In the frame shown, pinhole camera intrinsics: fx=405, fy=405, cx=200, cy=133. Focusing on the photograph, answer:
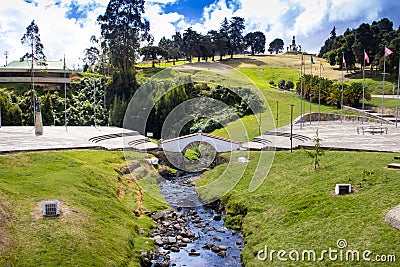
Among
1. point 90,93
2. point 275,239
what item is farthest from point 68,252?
point 90,93

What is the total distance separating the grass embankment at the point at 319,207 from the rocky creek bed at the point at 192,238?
80 cm

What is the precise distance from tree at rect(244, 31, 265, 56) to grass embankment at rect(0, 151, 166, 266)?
3273 inches

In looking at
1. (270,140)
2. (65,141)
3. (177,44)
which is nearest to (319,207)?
(270,140)

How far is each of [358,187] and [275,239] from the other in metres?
5.23

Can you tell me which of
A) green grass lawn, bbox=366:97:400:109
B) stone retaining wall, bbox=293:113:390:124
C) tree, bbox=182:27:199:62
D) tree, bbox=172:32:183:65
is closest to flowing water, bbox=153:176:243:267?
stone retaining wall, bbox=293:113:390:124

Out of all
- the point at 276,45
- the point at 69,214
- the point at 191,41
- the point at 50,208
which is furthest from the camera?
the point at 276,45

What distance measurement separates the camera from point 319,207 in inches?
725

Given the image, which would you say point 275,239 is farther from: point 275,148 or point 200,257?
point 275,148

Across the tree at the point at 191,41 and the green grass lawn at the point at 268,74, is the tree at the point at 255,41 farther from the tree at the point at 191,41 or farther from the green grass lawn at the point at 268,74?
the tree at the point at 191,41

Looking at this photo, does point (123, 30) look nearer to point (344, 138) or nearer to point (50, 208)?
point (344, 138)

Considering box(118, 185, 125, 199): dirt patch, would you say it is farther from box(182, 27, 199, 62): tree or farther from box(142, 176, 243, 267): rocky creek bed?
box(182, 27, 199, 62): tree

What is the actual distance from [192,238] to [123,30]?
166 ft

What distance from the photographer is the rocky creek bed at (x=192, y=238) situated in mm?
Answer: 17359

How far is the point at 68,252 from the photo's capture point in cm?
1456
